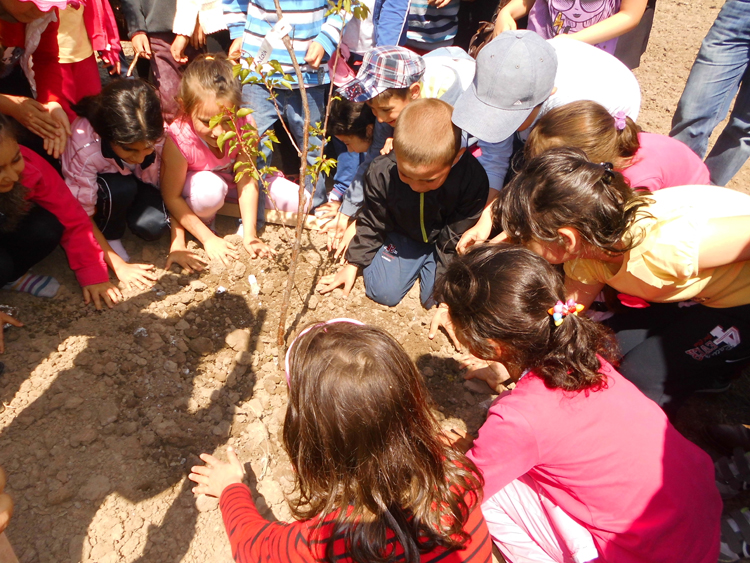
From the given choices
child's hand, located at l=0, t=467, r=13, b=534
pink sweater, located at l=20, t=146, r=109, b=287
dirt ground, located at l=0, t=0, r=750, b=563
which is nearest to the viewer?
child's hand, located at l=0, t=467, r=13, b=534

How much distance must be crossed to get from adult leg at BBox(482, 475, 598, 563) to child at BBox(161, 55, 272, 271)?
6.23 feet

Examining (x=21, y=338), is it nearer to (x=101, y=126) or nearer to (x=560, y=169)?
(x=101, y=126)

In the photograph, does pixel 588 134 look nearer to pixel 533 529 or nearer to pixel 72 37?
pixel 533 529

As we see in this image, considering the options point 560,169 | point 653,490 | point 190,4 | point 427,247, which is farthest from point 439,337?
point 190,4

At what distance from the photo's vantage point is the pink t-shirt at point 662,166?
2.20 meters

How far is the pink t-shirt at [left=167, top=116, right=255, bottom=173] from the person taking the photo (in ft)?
9.23

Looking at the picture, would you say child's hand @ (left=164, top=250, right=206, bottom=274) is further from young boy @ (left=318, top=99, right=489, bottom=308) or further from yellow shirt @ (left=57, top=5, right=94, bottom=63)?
yellow shirt @ (left=57, top=5, right=94, bottom=63)

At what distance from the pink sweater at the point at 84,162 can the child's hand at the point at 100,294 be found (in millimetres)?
441

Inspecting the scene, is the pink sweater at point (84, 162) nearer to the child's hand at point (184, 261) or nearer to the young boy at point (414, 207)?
the child's hand at point (184, 261)

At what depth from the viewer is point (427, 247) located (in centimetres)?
307

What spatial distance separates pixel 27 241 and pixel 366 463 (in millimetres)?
2241

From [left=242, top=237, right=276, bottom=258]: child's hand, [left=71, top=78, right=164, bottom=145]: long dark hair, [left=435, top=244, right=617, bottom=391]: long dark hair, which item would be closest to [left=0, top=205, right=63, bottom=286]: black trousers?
[left=71, top=78, right=164, bottom=145]: long dark hair

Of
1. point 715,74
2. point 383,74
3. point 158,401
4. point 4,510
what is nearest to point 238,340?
point 158,401

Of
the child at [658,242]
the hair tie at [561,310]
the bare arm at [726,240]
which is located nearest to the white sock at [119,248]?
the child at [658,242]
